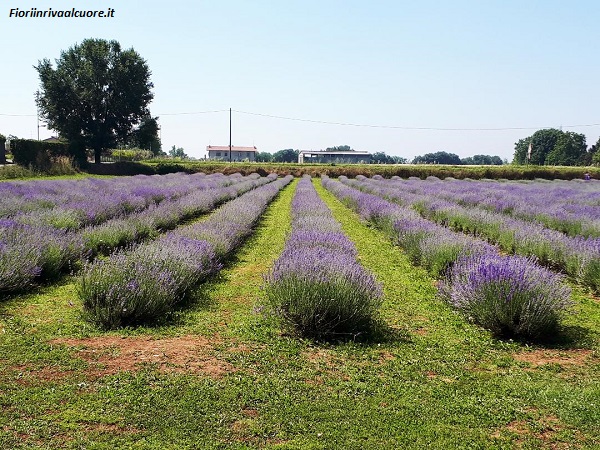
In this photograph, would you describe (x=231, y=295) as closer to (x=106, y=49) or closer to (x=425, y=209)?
(x=425, y=209)

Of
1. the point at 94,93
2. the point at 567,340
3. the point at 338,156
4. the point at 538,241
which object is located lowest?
the point at 567,340

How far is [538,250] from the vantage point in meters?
9.04

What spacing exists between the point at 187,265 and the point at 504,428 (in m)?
4.46

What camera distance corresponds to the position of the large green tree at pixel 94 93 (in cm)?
4319

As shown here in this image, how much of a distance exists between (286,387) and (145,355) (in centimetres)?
142

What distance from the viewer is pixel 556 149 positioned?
108 m

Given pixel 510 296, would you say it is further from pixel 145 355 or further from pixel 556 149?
pixel 556 149

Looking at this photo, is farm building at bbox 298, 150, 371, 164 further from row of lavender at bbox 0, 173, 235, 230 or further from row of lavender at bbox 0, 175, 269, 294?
row of lavender at bbox 0, 175, 269, 294

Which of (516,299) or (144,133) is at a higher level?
(144,133)

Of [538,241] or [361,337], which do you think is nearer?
[361,337]

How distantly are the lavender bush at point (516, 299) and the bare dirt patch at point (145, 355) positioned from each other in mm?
2918

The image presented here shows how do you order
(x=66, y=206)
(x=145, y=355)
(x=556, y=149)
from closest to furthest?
(x=145, y=355) < (x=66, y=206) < (x=556, y=149)

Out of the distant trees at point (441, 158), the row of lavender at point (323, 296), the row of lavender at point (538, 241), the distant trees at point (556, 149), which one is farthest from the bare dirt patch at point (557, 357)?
the distant trees at point (441, 158)

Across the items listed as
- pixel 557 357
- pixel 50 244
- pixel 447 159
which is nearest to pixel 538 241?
pixel 557 357
